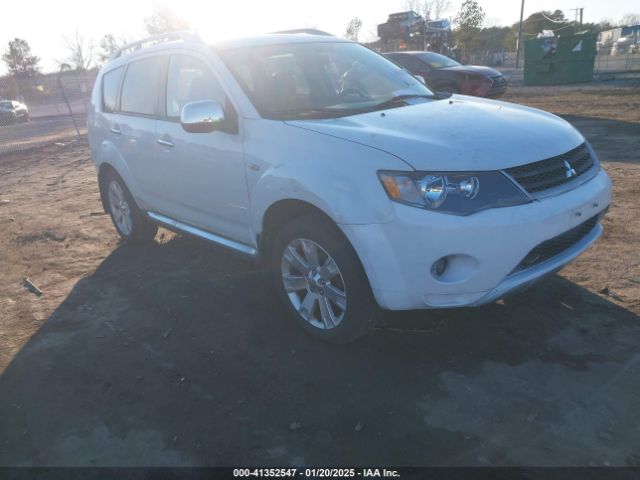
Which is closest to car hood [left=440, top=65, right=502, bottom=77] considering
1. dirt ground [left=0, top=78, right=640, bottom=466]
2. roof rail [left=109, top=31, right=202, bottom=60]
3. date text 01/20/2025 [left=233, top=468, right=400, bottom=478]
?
dirt ground [left=0, top=78, right=640, bottom=466]

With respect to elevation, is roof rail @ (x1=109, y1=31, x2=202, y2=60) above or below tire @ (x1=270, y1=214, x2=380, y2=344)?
above

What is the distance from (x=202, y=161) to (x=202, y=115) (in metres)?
0.52

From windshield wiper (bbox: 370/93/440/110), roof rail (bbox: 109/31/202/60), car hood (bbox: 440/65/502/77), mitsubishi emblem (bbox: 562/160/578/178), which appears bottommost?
car hood (bbox: 440/65/502/77)

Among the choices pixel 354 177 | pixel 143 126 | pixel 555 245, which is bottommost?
pixel 555 245

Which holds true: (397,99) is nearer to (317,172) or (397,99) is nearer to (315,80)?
(315,80)

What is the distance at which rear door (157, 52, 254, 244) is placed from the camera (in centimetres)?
354

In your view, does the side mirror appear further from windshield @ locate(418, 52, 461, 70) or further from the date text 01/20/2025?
windshield @ locate(418, 52, 461, 70)

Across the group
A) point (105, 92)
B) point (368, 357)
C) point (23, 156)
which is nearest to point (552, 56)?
point (23, 156)

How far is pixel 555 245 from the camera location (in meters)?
2.87

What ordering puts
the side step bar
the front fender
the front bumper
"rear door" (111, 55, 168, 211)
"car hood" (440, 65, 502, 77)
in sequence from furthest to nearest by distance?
1. "car hood" (440, 65, 502, 77)
2. "rear door" (111, 55, 168, 211)
3. the side step bar
4. the front fender
5. the front bumper

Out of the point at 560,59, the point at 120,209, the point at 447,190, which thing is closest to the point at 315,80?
the point at 447,190

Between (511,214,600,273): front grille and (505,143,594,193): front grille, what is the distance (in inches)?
10.9

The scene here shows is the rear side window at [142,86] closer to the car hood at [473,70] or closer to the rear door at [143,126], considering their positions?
the rear door at [143,126]

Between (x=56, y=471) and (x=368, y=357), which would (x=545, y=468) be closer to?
(x=368, y=357)
